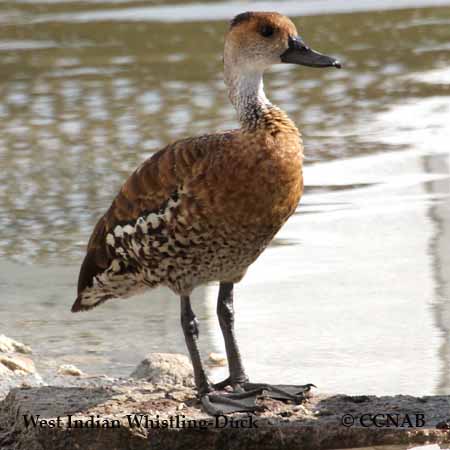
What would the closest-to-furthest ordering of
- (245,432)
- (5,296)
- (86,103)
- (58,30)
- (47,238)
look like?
(245,432) < (5,296) < (47,238) < (86,103) < (58,30)

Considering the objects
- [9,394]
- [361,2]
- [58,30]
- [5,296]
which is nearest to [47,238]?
[5,296]

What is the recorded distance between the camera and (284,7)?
15125 millimetres

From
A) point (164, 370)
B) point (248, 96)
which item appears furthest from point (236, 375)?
point (248, 96)

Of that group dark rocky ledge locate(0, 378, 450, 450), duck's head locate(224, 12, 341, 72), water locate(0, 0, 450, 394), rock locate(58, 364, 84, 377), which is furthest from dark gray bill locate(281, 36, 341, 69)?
rock locate(58, 364, 84, 377)

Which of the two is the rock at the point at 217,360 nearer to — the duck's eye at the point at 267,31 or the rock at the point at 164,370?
the rock at the point at 164,370

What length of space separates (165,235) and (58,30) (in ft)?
32.0

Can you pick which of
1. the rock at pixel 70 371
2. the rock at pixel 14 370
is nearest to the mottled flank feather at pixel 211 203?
the rock at pixel 70 371

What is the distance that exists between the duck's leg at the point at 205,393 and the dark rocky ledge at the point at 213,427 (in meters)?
0.04

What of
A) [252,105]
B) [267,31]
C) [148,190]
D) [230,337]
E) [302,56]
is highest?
[267,31]

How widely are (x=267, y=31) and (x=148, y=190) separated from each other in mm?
800

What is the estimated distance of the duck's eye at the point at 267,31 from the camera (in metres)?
5.79

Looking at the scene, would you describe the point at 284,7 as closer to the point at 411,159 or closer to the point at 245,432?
the point at 411,159

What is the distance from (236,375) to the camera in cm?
574

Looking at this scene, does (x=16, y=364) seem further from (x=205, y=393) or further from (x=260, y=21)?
(x=260, y=21)
